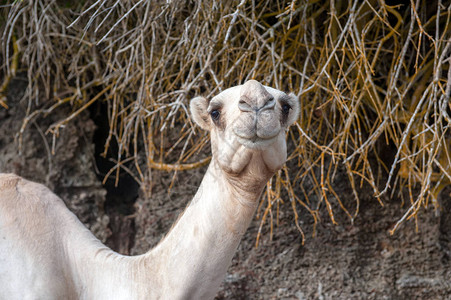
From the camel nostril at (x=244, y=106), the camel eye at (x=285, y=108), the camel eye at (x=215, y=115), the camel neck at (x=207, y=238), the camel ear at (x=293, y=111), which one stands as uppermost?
the camel nostril at (x=244, y=106)

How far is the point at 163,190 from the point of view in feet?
10.0

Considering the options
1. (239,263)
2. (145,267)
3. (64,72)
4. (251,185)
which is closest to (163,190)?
(239,263)

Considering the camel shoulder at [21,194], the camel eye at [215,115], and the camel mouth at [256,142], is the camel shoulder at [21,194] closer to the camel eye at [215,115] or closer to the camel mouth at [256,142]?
the camel eye at [215,115]

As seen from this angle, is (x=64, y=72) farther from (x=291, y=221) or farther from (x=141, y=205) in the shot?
(x=291, y=221)

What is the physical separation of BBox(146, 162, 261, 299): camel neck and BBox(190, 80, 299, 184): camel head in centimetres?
7

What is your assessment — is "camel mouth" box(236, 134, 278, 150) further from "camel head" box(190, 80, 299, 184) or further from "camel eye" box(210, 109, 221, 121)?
"camel eye" box(210, 109, 221, 121)

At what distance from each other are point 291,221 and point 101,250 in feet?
3.86

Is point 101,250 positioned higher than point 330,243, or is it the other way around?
point 101,250

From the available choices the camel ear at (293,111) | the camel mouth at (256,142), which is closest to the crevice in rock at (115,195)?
the camel ear at (293,111)

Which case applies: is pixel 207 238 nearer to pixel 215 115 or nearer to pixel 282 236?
pixel 215 115

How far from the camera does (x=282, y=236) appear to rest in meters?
2.90

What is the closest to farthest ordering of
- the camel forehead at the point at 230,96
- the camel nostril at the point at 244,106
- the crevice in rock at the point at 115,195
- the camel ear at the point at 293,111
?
the camel nostril at the point at 244,106
the camel forehead at the point at 230,96
the camel ear at the point at 293,111
the crevice in rock at the point at 115,195

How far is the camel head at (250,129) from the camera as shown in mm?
1444

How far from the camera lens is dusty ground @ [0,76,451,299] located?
2801mm
